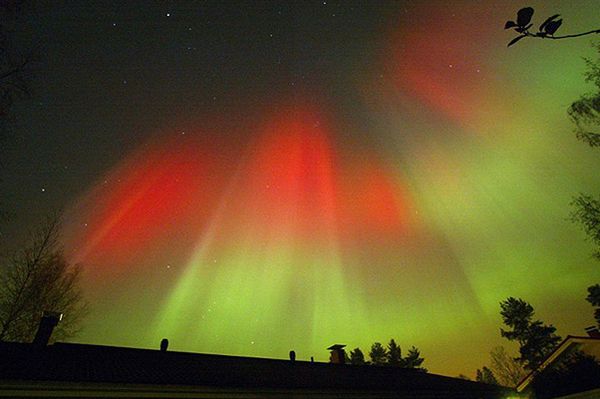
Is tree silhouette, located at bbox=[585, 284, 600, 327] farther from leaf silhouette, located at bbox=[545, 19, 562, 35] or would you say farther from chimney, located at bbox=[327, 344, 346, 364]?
leaf silhouette, located at bbox=[545, 19, 562, 35]

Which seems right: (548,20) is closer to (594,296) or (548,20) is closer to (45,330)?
(45,330)

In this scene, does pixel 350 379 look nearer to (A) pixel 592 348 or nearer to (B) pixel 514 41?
(B) pixel 514 41

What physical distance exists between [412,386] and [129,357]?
35.1 ft

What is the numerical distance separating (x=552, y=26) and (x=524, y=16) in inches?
12.6

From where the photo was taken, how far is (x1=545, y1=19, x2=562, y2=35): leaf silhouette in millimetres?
3852

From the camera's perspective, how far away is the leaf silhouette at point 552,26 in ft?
12.6

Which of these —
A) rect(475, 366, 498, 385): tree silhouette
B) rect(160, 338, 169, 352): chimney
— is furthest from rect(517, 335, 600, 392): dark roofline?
rect(475, 366, 498, 385): tree silhouette

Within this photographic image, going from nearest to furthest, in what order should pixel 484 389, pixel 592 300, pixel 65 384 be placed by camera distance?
pixel 65 384, pixel 484 389, pixel 592 300

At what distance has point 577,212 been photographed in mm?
15219

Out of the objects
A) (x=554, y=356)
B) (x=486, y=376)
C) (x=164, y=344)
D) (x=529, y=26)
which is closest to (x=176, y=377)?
(x=164, y=344)

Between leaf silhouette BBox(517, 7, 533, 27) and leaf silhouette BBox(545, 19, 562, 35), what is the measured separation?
0.72ft

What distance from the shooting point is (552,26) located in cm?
389

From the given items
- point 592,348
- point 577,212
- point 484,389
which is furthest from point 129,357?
point 592,348

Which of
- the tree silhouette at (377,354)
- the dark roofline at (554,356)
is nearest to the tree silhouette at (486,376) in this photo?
the tree silhouette at (377,354)
